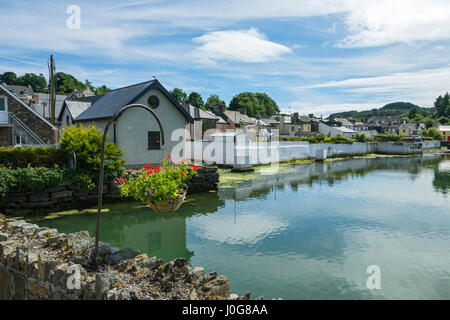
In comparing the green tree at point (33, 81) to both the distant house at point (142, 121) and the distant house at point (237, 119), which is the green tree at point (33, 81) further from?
the distant house at point (142, 121)

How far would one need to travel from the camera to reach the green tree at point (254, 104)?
317ft

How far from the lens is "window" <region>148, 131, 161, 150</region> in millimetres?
21709

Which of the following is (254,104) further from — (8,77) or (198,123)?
(8,77)

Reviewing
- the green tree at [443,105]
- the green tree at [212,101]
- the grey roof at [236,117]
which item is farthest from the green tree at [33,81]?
the green tree at [443,105]

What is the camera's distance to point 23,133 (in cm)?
2406

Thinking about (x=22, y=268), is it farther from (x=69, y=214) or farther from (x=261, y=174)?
(x=261, y=174)

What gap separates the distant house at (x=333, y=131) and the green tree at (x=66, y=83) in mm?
69999

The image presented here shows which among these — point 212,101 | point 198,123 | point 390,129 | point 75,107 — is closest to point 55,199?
point 75,107

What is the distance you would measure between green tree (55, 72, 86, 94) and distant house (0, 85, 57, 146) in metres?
72.2

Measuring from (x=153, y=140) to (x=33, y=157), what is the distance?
8262mm

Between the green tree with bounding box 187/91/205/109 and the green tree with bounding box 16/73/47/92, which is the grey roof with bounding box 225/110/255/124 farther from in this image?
the green tree with bounding box 16/73/47/92

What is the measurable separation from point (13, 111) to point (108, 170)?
43.5ft

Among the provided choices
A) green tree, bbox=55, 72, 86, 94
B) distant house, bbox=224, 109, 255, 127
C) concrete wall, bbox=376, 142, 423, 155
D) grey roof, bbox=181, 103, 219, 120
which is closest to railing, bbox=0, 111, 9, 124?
grey roof, bbox=181, 103, 219, 120
